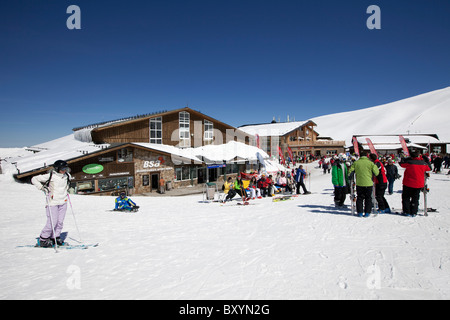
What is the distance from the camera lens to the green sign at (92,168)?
17.1m

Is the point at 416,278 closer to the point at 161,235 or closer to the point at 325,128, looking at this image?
the point at 161,235

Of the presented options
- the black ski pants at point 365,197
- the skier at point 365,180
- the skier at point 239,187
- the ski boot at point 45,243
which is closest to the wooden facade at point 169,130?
the skier at point 239,187

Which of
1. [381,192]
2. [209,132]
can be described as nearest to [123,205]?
[381,192]

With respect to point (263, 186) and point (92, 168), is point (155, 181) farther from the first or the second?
point (263, 186)

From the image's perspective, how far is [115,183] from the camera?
18.8 metres

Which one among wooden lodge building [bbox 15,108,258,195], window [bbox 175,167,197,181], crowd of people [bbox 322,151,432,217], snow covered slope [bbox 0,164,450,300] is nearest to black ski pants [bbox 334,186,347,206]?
crowd of people [bbox 322,151,432,217]

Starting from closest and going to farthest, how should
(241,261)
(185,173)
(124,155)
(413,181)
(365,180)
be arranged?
(241,261) → (413,181) → (365,180) → (124,155) → (185,173)

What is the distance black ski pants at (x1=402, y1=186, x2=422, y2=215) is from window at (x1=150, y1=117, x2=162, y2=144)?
22.4 meters

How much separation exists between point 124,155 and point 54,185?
15.9 meters

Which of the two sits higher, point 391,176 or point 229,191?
point 391,176

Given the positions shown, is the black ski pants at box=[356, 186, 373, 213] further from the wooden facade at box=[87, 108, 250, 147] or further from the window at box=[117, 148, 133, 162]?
the wooden facade at box=[87, 108, 250, 147]

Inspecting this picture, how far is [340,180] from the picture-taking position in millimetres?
7645

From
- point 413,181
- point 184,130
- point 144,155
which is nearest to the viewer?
point 413,181
